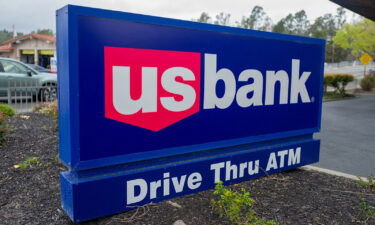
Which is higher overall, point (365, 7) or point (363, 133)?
point (365, 7)

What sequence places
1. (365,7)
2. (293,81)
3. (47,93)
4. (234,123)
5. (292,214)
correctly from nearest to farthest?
(292,214) → (234,123) → (365,7) → (293,81) → (47,93)

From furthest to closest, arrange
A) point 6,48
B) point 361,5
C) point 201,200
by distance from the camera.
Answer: point 6,48, point 361,5, point 201,200

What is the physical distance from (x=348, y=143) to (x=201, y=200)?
19.9 feet

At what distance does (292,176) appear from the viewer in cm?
412

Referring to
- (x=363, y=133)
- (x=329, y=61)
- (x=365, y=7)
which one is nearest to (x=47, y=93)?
(x=363, y=133)

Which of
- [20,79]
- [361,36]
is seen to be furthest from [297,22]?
[20,79]

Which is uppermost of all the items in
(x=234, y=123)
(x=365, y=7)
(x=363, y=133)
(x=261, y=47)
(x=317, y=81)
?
(x=365, y=7)

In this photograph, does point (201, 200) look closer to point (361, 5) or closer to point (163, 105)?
point (163, 105)

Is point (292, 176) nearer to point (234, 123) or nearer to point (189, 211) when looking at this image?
point (234, 123)

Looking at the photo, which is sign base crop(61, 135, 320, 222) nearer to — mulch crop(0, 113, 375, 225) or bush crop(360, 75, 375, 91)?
mulch crop(0, 113, 375, 225)

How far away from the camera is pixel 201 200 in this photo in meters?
3.26

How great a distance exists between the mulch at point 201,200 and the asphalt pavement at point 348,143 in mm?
1851

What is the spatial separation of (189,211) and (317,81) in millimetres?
2394

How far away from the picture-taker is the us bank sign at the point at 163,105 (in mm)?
2500
